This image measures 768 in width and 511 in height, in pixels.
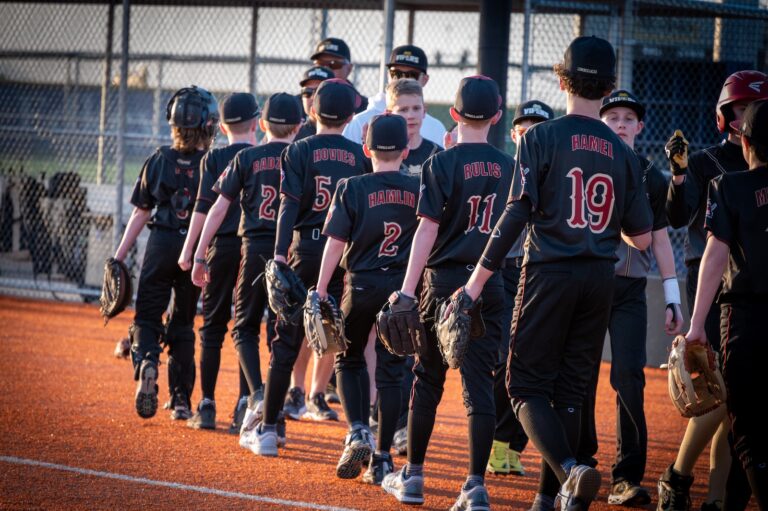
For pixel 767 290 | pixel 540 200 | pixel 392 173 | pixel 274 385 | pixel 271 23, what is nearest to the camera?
pixel 767 290

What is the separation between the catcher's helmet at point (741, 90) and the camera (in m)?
5.04

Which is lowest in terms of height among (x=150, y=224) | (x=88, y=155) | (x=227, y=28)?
(x=150, y=224)

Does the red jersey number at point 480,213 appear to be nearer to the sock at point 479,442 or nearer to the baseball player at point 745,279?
the sock at point 479,442

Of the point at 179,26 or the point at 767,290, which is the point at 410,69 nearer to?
the point at 767,290

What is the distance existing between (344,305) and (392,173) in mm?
825

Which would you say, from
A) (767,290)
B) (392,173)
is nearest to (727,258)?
(767,290)

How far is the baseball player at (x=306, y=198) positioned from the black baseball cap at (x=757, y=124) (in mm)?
2696

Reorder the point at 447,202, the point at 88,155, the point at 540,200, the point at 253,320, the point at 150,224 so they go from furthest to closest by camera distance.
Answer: the point at 88,155, the point at 150,224, the point at 253,320, the point at 447,202, the point at 540,200

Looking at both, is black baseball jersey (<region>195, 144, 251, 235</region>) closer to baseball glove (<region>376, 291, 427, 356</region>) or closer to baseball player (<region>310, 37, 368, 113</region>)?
baseball player (<region>310, 37, 368, 113</region>)

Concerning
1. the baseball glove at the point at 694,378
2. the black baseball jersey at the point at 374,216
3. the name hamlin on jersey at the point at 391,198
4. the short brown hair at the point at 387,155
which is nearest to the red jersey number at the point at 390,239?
the black baseball jersey at the point at 374,216

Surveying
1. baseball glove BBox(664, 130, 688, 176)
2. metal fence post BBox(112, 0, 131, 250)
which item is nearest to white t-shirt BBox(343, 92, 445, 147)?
baseball glove BBox(664, 130, 688, 176)

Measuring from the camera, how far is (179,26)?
13836 millimetres

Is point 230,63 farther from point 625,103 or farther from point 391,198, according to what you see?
point 625,103

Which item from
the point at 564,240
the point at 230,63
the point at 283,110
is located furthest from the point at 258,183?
the point at 230,63
